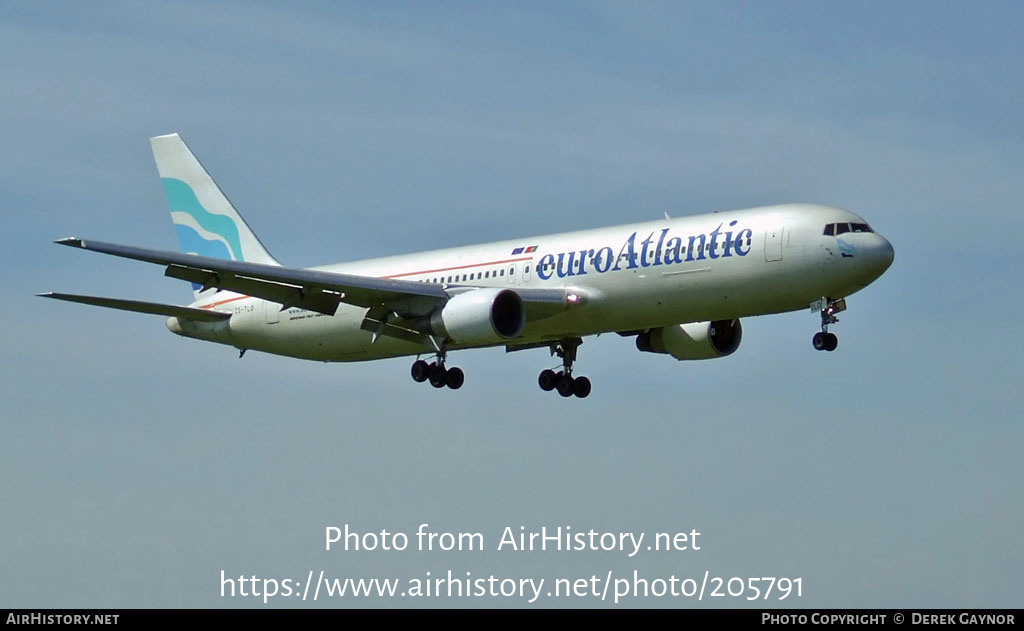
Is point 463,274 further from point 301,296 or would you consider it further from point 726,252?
point 726,252

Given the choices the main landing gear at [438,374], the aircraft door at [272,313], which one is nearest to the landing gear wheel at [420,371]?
the main landing gear at [438,374]

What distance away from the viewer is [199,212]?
211 feet

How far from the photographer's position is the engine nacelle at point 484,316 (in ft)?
165

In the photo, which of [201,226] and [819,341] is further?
[201,226]

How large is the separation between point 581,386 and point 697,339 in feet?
13.2

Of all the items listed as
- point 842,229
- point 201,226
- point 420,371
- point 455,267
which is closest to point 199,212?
point 201,226

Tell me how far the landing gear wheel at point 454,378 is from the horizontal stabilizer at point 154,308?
8.91 meters

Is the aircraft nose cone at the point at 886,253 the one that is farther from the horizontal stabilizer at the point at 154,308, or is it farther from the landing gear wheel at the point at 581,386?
the horizontal stabilizer at the point at 154,308

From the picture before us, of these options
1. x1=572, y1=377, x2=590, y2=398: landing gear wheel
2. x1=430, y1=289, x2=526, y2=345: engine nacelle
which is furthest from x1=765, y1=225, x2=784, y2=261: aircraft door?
x1=572, y1=377, x2=590, y2=398: landing gear wheel

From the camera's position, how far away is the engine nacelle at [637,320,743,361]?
55875mm

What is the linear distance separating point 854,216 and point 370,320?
14.7m

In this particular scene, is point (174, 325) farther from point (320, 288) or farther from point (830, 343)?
point (830, 343)

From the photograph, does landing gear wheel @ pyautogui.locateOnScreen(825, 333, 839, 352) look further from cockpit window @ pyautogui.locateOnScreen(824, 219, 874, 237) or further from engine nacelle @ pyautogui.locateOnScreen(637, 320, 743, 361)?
engine nacelle @ pyautogui.locateOnScreen(637, 320, 743, 361)

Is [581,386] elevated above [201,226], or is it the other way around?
[201,226]
